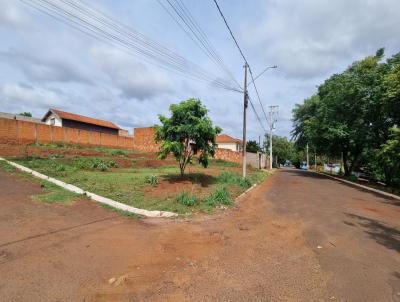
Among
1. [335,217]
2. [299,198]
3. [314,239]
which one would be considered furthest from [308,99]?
[314,239]

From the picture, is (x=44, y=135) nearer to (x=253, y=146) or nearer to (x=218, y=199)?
(x=218, y=199)

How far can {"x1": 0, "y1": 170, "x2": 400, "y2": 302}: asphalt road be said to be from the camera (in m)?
4.18

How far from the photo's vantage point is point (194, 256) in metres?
5.61

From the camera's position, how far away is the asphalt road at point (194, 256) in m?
4.18

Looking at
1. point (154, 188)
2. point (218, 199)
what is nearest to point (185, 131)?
point (154, 188)

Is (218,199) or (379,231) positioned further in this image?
(218,199)

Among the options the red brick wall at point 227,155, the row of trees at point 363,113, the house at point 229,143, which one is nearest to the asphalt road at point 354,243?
the row of trees at point 363,113

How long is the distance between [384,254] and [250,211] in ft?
15.0

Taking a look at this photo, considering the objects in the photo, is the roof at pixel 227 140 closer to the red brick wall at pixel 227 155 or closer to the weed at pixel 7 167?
the red brick wall at pixel 227 155

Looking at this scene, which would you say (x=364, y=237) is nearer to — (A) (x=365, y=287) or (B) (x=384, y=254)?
(B) (x=384, y=254)

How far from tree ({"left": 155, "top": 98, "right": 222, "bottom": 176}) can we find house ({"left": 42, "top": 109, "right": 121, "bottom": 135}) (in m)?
35.2

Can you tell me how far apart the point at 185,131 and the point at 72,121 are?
38.2m

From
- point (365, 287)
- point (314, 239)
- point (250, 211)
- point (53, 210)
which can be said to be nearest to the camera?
point (365, 287)

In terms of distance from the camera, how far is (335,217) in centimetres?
904
